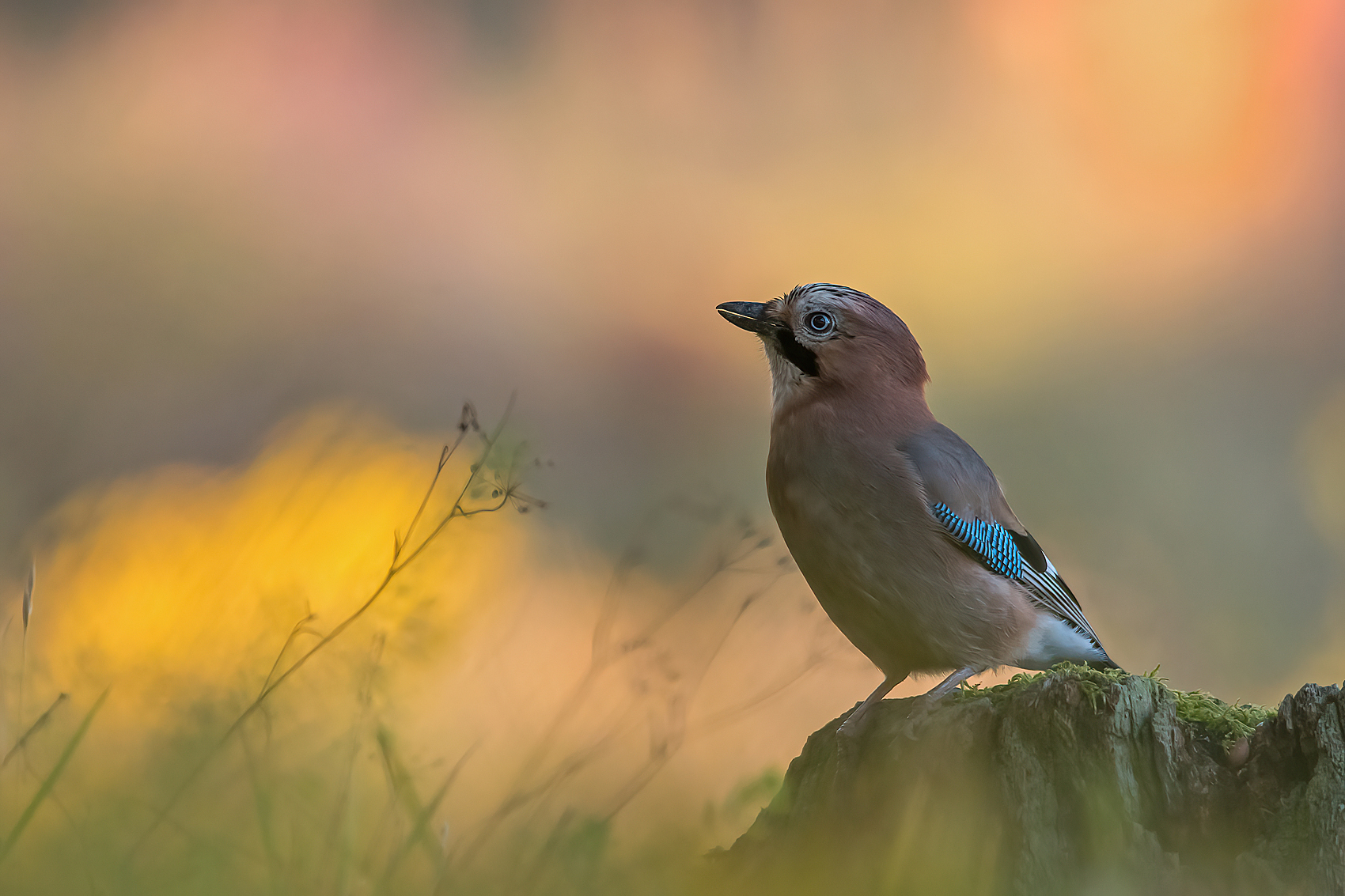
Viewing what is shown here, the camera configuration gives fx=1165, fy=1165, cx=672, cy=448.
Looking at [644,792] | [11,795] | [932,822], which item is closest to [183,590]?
[11,795]

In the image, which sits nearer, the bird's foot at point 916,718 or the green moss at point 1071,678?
the green moss at point 1071,678

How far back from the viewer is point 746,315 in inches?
186

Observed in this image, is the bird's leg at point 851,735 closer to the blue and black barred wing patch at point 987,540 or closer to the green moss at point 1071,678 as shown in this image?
the green moss at point 1071,678

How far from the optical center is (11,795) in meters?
1.88

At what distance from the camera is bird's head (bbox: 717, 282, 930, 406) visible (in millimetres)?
4598

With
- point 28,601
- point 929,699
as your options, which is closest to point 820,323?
point 929,699

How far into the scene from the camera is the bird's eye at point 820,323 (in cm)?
465

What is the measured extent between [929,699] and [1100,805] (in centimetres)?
93

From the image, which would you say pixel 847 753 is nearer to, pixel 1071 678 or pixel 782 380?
pixel 1071 678

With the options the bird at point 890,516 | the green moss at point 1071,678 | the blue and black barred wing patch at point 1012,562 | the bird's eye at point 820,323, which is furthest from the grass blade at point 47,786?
the bird's eye at point 820,323

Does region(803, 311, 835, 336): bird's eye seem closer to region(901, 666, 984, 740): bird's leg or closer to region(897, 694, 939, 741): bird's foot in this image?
region(901, 666, 984, 740): bird's leg

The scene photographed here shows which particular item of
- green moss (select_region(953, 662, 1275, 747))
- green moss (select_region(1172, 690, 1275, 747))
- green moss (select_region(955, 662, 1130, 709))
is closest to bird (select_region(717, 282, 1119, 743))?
green moss (select_region(955, 662, 1130, 709))

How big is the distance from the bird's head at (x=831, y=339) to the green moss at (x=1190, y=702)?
1559mm

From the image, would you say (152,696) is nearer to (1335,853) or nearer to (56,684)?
(56,684)
